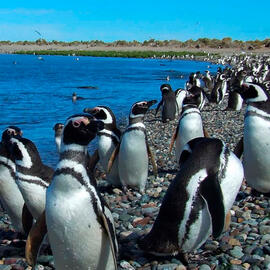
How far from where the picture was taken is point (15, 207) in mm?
4852

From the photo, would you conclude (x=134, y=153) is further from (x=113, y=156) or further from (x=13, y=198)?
(x=13, y=198)

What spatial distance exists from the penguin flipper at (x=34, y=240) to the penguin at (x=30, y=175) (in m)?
0.73

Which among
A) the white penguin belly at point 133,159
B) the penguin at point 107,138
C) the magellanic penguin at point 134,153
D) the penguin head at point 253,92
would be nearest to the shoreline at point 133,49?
the penguin at point 107,138

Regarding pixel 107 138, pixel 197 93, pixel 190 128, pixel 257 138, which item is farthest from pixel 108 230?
pixel 197 93

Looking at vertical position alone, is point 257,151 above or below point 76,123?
below

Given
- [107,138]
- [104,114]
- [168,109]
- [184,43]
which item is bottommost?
[168,109]

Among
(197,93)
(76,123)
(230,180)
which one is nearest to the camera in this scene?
(76,123)

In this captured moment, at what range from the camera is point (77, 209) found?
3.41 m

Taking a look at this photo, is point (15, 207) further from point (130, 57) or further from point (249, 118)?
point (130, 57)

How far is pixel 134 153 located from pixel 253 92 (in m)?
1.92

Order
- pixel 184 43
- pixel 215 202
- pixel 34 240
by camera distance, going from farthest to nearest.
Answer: pixel 184 43, pixel 215 202, pixel 34 240

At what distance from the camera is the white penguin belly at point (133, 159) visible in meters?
6.61

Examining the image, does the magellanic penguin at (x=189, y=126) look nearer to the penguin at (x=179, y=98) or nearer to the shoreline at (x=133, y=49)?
the penguin at (x=179, y=98)

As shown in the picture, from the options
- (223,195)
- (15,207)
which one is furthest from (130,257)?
(15,207)
